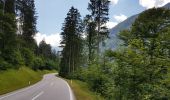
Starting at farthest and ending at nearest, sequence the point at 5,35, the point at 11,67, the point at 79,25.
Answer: the point at 79,25 < the point at 11,67 < the point at 5,35

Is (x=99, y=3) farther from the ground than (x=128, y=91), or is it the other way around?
(x=99, y=3)

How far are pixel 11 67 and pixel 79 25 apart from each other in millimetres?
26296

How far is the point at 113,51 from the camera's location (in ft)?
55.4

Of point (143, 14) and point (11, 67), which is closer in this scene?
point (143, 14)

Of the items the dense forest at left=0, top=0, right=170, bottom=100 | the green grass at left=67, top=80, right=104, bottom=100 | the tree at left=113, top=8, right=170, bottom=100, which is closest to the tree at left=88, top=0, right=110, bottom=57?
the dense forest at left=0, top=0, right=170, bottom=100

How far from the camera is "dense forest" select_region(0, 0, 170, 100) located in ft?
42.7

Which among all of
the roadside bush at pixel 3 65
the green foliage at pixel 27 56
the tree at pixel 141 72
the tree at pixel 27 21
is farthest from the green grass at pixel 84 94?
the tree at pixel 27 21

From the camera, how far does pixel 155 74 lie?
12.9 metres

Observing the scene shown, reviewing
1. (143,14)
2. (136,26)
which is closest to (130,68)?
(136,26)

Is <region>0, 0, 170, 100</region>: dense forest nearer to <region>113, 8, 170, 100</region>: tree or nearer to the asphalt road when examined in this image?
<region>113, 8, 170, 100</region>: tree

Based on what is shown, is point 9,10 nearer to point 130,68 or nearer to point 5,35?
point 5,35

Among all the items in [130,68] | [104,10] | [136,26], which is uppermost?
[104,10]

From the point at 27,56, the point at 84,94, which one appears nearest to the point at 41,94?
the point at 84,94

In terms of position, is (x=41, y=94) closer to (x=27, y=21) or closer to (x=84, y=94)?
(x=84, y=94)
